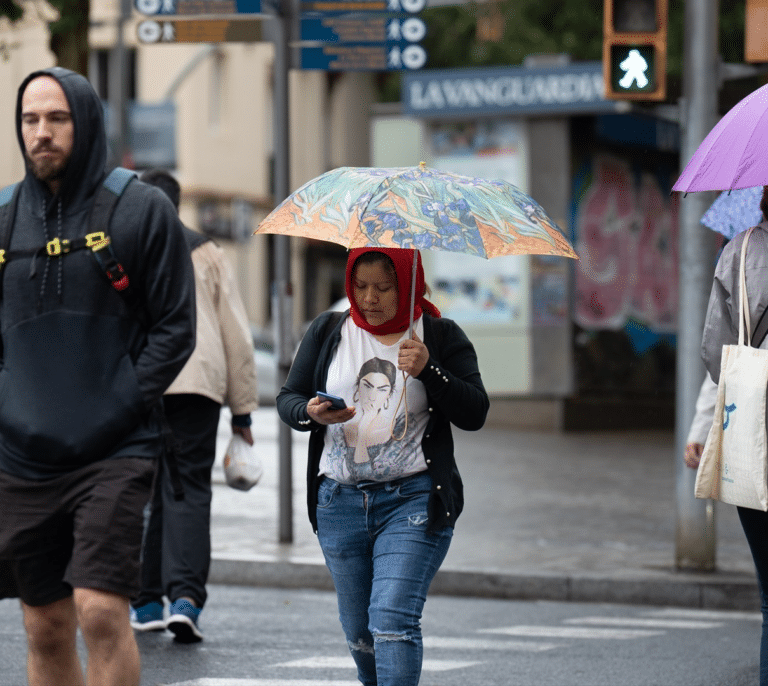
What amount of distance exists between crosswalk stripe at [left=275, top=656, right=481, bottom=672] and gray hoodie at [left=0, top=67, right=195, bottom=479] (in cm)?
232

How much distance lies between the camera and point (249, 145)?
38.1 metres

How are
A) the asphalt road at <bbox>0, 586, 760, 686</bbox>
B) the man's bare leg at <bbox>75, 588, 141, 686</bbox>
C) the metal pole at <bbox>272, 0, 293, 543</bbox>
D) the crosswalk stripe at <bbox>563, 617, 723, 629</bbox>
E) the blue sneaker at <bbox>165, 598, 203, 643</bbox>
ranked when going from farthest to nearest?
the metal pole at <bbox>272, 0, 293, 543</bbox> < the crosswalk stripe at <bbox>563, 617, 723, 629</bbox> < the blue sneaker at <bbox>165, 598, 203, 643</bbox> < the asphalt road at <bbox>0, 586, 760, 686</bbox> < the man's bare leg at <bbox>75, 588, 141, 686</bbox>

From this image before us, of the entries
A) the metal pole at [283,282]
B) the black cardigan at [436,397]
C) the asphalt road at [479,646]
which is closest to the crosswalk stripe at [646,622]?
the asphalt road at [479,646]

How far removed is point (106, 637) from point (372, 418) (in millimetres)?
1102

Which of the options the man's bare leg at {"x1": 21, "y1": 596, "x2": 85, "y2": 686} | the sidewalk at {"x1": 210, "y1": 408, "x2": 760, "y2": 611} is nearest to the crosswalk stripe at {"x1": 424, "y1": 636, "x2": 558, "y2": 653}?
the sidewalk at {"x1": 210, "y1": 408, "x2": 760, "y2": 611}

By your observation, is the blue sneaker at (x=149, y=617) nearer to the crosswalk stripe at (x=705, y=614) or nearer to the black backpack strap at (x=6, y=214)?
the crosswalk stripe at (x=705, y=614)

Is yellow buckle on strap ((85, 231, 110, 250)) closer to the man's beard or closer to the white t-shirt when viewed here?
the man's beard

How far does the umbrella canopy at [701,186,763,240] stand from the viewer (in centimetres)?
604

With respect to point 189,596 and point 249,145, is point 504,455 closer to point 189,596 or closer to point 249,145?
point 189,596

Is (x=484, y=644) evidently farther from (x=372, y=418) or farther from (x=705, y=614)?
Result: (x=372, y=418)

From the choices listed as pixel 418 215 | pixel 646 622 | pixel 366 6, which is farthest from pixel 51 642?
pixel 366 6

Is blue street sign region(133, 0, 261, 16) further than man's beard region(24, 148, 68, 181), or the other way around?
blue street sign region(133, 0, 261, 16)

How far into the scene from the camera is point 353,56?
32.6ft

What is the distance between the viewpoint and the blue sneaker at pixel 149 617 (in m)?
7.19
